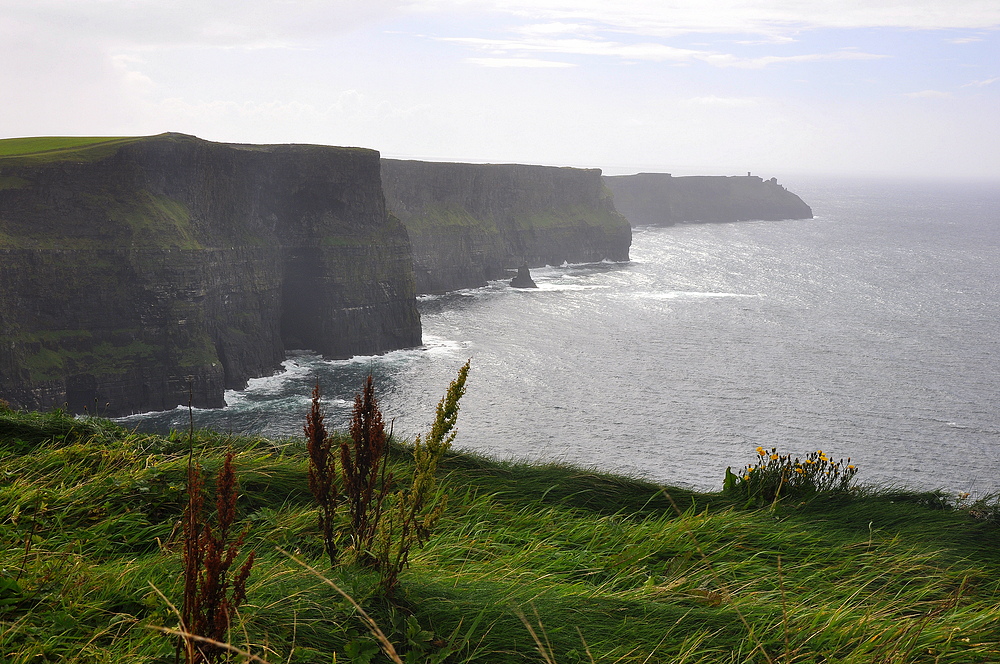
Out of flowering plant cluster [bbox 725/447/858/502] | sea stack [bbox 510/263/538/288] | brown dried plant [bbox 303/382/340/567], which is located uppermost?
brown dried plant [bbox 303/382/340/567]

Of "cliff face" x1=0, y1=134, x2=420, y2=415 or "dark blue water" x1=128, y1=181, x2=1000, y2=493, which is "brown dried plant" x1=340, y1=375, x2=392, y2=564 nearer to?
"dark blue water" x1=128, y1=181, x2=1000, y2=493

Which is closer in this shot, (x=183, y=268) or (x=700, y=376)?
(x=183, y=268)

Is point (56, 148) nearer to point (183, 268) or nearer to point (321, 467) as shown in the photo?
point (183, 268)

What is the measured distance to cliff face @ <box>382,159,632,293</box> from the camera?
98750 millimetres

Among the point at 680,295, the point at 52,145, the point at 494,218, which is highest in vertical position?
the point at 52,145

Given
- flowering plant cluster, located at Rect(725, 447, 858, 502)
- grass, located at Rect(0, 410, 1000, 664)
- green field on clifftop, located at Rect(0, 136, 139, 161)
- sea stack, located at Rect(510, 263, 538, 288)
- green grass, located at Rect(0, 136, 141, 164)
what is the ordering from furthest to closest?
sea stack, located at Rect(510, 263, 538, 288) → green field on clifftop, located at Rect(0, 136, 139, 161) → green grass, located at Rect(0, 136, 141, 164) → flowering plant cluster, located at Rect(725, 447, 858, 502) → grass, located at Rect(0, 410, 1000, 664)

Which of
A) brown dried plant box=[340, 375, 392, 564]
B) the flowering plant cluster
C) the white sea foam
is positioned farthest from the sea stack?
brown dried plant box=[340, 375, 392, 564]

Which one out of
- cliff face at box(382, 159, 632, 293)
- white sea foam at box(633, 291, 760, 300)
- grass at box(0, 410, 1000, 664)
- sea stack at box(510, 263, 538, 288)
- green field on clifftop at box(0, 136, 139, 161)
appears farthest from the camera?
sea stack at box(510, 263, 538, 288)

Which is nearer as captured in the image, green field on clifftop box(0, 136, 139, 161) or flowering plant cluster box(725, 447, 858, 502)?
flowering plant cluster box(725, 447, 858, 502)

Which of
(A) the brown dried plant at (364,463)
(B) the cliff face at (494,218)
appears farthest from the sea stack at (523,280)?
(A) the brown dried plant at (364,463)

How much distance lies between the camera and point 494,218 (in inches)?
4469

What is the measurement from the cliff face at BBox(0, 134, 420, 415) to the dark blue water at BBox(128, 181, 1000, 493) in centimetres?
306

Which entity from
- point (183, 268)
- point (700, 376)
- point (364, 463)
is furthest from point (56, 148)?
point (364, 463)

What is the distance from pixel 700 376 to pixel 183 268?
37758mm
